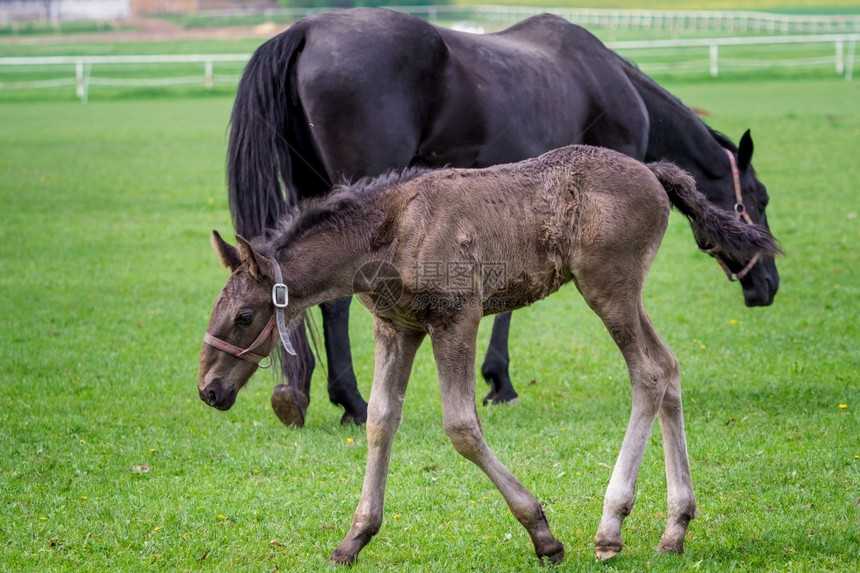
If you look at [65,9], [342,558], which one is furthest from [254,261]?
[65,9]

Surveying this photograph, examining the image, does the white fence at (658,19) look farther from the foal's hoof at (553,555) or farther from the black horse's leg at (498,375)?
A: the foal's hoof at (553,555)

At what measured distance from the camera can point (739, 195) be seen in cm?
757

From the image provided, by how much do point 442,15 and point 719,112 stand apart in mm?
42456

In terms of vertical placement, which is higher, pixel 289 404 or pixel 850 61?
pixel 289 404

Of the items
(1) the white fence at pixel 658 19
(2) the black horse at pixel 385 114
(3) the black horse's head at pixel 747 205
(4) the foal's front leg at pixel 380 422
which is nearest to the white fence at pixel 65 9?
(1) the white fence at pixel 658 19

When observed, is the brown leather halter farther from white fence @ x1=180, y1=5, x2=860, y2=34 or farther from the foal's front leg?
white fence @ x1=180, y1=5, x2=860, y2=34

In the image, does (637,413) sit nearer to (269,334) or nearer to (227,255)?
(269,334)

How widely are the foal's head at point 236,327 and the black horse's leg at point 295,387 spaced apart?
198 centimetres

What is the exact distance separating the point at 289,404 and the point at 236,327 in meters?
2.36

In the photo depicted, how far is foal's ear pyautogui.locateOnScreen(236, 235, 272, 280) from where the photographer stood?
392 cm

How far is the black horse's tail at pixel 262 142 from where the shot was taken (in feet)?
20.0

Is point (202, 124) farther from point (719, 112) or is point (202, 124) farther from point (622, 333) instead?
point (622, 333)

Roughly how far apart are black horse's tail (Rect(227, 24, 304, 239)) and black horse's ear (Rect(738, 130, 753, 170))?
328cm

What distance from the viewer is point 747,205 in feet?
25.0
